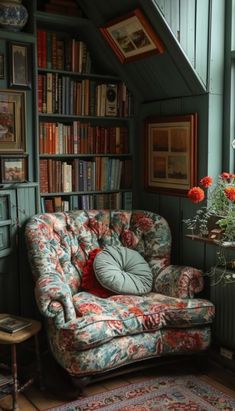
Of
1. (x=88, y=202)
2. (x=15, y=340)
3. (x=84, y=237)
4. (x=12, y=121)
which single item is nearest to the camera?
(x=15, y=340)

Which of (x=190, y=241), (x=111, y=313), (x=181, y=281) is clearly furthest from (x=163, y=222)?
(x=111, y=313)

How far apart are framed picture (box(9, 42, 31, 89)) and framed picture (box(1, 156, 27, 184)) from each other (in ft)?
1.58

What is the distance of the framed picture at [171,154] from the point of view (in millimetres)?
3514

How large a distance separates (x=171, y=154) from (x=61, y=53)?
1092mm

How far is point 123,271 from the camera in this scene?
342 centimetres

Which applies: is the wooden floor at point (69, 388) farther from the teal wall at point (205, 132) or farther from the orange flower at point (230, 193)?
the orange flower at point (230, 193)

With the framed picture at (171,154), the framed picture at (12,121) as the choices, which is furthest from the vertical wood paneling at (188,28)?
the framed picture at (12,121)

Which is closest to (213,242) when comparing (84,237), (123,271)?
(123,271)

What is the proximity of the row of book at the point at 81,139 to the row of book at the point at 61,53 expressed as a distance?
1.34 ft

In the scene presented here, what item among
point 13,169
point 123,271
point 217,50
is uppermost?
point 217,50

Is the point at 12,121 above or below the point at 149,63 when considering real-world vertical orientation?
below

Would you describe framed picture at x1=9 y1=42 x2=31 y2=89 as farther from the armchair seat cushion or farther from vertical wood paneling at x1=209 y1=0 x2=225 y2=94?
the armchair seat cushion

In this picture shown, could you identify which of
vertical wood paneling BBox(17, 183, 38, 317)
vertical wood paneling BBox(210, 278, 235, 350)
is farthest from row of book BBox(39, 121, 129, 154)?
vertical wood paneling BBox(210, 278, 235, 350)

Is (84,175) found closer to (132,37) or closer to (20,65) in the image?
(20,65)
